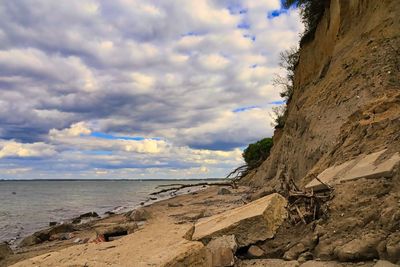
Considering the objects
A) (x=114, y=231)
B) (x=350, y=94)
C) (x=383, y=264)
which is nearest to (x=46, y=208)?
(x=114, y=231)

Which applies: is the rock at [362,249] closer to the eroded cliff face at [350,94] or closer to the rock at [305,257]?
the rock at [305,257]

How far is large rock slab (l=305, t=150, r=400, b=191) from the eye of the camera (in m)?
5.41

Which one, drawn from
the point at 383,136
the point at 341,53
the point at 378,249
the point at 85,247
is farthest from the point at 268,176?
the point at 378,249

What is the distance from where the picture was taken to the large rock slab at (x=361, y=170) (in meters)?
5.41

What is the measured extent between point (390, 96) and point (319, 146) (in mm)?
3194

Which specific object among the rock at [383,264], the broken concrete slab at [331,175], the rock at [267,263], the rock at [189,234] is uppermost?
the broken concrete slab at [331,175]

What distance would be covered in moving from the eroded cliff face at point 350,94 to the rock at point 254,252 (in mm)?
2623

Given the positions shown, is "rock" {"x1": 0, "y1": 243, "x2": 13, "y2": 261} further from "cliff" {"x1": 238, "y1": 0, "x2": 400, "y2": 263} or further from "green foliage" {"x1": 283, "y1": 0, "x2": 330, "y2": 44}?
"green foliage" {"x1": 283, "y1": 0, "x2": 330, "y2": 44}

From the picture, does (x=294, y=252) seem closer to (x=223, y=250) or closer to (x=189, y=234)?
(x=223, y=250)

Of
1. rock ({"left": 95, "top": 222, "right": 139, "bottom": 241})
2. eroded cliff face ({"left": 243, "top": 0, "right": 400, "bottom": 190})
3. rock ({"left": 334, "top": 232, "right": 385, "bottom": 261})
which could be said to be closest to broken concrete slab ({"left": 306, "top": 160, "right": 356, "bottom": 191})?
eroded cliff face ({"left": 243, "top": 0, "right": 400, "bottom": 190})

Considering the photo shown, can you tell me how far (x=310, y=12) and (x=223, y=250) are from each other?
16.8 meters

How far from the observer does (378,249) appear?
421 cm

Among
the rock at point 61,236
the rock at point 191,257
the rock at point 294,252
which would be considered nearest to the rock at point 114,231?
the rock at point 191,257

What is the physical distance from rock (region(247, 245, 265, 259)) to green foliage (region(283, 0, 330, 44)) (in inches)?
571
